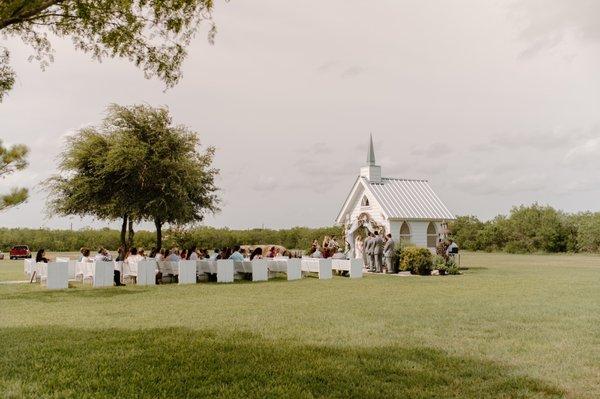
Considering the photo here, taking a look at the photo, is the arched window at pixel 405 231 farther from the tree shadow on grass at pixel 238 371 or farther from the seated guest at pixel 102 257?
the tree shadow on grass at pixel 238 371

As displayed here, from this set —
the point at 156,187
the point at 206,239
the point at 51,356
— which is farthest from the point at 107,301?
the point at 206,239

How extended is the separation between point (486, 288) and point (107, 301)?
40.4 ft

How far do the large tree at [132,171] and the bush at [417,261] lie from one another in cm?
1187

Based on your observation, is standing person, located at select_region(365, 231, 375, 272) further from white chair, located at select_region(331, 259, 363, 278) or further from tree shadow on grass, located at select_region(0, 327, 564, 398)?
tree shadow on grass, located at select_region(0, 327, 564, 398)

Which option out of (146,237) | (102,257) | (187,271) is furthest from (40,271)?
(146,237)

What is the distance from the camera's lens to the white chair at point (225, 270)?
22.5 metres

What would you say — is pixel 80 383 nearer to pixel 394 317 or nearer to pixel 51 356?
pixel 51 356

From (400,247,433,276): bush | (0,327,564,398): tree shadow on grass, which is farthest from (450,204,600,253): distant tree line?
(0,327,564,398): tree shadow on grass

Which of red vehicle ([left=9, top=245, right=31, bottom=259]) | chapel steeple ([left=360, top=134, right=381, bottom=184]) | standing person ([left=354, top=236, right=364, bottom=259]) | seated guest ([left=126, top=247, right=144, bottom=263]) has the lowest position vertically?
seated guest ([left=126, top=247, right=144, bottom=263])

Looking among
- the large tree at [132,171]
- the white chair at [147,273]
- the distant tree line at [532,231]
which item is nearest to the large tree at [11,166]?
the large tree at [132,171]

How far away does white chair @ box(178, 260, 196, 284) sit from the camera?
21.9 m

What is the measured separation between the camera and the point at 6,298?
17156 millimetres

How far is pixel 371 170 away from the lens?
116 ft

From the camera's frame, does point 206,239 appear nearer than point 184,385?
No
